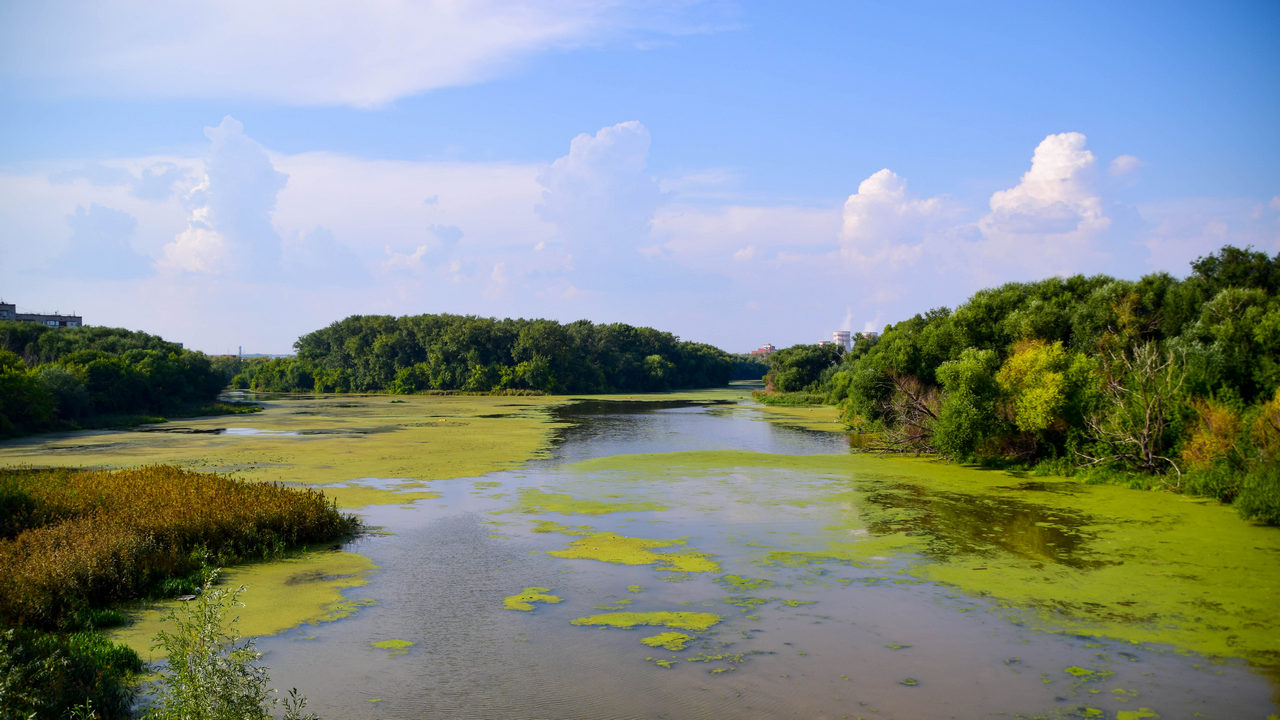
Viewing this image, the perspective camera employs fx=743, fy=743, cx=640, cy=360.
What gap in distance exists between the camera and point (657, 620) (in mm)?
9836

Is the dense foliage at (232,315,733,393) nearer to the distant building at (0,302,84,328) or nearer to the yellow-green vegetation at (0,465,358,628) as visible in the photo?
the distant building at (0,302,84,328)

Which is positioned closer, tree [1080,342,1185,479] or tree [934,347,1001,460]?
tree [1080,342,1185,479]

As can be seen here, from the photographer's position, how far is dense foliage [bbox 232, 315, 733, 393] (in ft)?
295

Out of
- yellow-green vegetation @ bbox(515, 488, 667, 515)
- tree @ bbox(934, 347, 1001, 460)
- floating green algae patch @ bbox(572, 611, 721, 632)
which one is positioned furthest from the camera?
tree @ bbox(934, 347, 1001, 460)

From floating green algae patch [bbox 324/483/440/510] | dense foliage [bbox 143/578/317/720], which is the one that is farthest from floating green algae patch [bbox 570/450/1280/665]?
dense foliage [bbox 143/578/317/720]

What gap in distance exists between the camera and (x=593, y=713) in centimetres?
732

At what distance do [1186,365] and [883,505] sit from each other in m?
10.1

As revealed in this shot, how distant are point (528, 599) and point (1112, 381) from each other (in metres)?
19.2

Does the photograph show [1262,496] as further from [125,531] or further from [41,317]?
[41,317]

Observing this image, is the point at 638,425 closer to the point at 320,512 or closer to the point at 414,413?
the point at 414,413

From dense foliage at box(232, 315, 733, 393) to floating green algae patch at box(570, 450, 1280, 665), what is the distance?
68383 mm

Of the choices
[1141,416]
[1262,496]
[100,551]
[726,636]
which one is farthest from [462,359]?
[726,636]

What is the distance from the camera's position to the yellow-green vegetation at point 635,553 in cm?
Result: 1259

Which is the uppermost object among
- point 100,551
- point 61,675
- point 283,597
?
point 100,551
